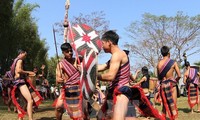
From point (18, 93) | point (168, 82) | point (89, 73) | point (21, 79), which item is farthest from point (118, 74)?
point (18, 93)

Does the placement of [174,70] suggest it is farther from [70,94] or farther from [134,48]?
[134,48]

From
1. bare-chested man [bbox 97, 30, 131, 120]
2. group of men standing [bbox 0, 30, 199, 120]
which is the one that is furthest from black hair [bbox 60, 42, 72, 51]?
bare-chested man [bbox 97, 30, 131, 120]

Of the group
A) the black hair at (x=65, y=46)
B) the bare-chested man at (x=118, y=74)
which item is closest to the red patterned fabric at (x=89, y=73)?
the bare-chested man at (x=118, y=74)

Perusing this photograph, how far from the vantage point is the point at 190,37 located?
38.2 meters

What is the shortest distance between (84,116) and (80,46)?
57.0 inches

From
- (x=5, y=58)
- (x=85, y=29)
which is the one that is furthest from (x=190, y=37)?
(x=85, y=29)

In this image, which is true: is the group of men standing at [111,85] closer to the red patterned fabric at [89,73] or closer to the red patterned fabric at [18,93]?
the red patterned fabric at [18,93]

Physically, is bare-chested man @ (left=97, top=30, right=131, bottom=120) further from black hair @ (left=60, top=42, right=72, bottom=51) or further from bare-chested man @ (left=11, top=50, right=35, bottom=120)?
bare-chested man @ (left=11, top=50, right=35, bottom=120)

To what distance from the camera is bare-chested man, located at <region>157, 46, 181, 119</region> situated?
27.1 ft

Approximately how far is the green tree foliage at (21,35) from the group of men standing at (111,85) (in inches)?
878

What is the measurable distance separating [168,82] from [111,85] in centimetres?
334

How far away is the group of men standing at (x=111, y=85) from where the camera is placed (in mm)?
5059

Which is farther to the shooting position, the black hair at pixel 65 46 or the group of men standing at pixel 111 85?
the black hair at pixel 65 46

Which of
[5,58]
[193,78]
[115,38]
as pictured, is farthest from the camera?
[5,58]
